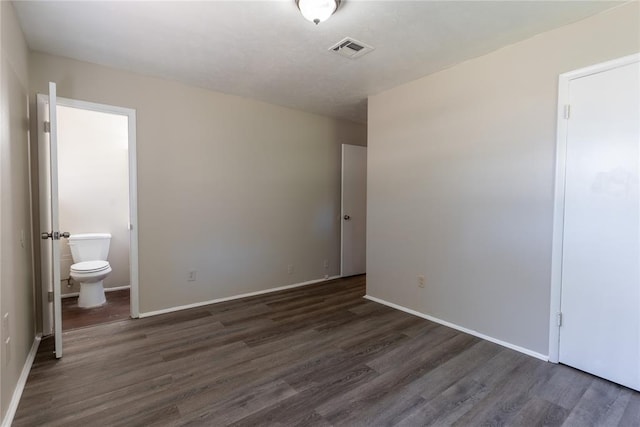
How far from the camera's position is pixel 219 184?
11.4 feet

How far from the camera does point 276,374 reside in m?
2.06

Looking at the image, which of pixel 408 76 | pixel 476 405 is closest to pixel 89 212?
pixel 408 76

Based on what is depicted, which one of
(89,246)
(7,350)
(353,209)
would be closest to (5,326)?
(7,350)

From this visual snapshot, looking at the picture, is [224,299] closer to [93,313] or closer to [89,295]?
[93,313]

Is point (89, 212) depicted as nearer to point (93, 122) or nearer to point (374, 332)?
point (93, 122)

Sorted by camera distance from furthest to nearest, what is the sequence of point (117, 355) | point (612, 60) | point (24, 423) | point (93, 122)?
1. point (93, 122)
2. point (117, 355)
3. point (612, 60)
4. point (24, 423)

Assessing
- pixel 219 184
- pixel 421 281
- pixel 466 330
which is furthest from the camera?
pixel 219 184

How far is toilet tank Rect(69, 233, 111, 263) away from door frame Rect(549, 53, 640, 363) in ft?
15.1

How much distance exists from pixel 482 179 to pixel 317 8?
185 cm

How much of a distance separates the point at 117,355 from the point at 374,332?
2.08 metres

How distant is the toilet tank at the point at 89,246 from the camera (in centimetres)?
354

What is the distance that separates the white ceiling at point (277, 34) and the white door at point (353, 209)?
160cm

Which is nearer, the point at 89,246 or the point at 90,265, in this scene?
the point at 90,265

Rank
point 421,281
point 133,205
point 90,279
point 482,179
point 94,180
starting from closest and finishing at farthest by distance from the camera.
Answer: point 482,179
point 133,205
point 421,281
point 90,279
point 94,180
